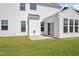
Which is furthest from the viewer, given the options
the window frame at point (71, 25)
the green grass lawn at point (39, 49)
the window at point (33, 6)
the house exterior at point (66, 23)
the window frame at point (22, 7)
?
the window at point (33, 6)

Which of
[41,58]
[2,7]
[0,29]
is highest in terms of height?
[2,7]

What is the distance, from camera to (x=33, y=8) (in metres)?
19.3

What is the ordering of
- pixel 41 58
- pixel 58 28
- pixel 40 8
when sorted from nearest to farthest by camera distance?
pixel 41 58
pixel 58 28
pixel 40 8

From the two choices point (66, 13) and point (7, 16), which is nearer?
point (66, 13)

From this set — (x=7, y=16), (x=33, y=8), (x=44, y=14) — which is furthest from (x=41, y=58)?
(x=44, y=14)

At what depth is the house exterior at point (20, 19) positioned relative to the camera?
57.3ft

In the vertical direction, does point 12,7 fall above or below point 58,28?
above

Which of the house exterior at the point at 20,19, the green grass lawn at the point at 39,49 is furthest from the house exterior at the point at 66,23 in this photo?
the green grass lawn at the point at 39,49

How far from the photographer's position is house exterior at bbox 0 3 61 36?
17.5m

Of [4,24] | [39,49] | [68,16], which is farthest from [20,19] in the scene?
[39,49]

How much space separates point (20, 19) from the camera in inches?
722

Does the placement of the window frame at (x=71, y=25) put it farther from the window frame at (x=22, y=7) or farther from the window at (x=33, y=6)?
the window frame at (x=22, y=7)

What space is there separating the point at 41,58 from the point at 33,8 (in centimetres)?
1285

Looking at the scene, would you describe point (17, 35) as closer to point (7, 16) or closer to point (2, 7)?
point (7, 16)
